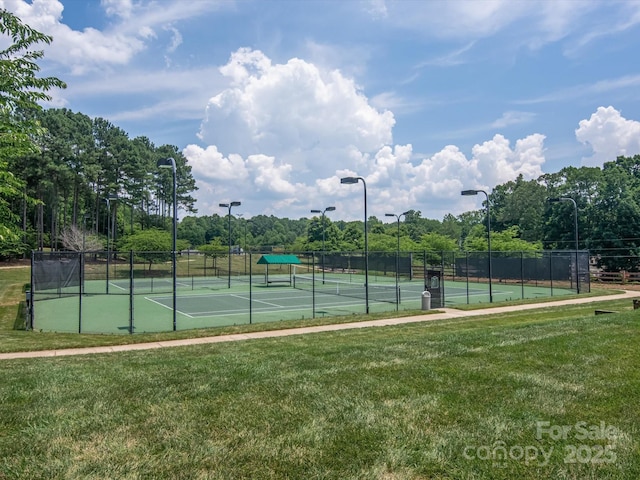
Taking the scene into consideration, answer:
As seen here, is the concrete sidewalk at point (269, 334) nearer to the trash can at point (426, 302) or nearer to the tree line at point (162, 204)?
the trash can at point (426, 302)

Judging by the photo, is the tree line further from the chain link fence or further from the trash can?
the trash can

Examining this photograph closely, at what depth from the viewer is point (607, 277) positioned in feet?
132

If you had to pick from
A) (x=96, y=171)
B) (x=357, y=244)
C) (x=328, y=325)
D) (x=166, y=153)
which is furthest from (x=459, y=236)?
(x=328, y=325)

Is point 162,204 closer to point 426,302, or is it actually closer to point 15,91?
point 426,302

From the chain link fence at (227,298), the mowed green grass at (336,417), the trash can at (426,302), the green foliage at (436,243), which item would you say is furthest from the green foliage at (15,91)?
the green foliage at (436,243)

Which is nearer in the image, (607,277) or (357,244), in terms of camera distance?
(607,277)

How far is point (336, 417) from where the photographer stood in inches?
188

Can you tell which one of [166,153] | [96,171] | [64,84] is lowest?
[64,84]

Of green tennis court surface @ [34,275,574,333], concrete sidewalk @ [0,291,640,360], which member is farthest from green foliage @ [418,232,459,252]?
concrete sidewalk @ [0,291,640,360]

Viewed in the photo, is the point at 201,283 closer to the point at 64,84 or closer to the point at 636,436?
the point at 64,84

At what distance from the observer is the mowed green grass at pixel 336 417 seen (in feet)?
12.3

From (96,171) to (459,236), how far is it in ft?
280

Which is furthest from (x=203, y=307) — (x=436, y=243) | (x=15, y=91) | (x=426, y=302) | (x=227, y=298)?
(x=436, y=243)

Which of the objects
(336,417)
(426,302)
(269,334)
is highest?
(336,417)
